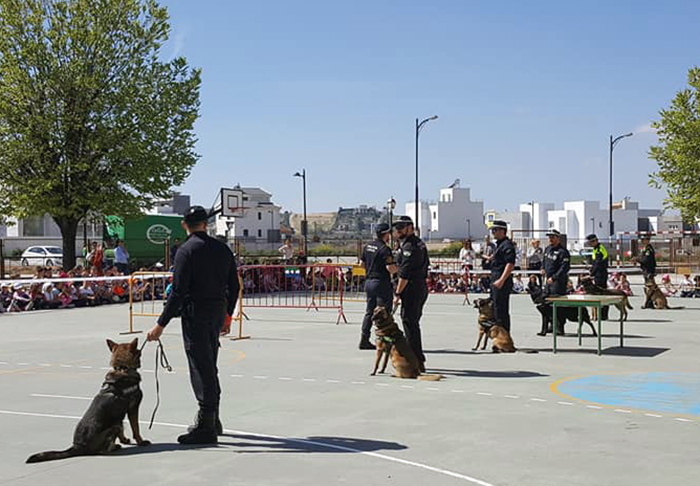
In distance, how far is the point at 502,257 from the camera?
1311 cm

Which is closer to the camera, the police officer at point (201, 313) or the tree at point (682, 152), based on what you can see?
the police officer at point (201, 313)

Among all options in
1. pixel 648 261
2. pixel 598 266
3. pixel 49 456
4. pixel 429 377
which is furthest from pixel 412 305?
pixel 648 261

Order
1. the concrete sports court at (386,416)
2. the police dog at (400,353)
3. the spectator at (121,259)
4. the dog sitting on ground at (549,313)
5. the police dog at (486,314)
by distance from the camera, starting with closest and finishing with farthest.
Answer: the concrete sports court at (386,416)
the police dog at (400,353)
the police dog at (486,314)
the dog sitting on ground at (549,313)
the spectator at (121,259)

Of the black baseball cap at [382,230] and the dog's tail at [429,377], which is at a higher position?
the black baseball cap at [382,230]

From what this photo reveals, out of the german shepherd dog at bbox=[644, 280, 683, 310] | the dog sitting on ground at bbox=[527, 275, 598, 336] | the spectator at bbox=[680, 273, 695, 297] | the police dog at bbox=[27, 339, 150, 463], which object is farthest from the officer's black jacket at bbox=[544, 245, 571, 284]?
the spectator at bbox=[680, 273, 695, 297]

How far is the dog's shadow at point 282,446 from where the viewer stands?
6.92 m

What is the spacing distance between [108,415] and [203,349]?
0.95 metres

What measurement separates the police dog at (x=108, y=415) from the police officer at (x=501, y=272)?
24.3 feet

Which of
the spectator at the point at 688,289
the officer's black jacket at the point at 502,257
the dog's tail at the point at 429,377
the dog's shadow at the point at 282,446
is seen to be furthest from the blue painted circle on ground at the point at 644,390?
the spectator at the point at 688,289

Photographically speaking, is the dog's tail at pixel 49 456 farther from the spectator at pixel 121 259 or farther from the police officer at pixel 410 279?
the spectator at pixel 121 259

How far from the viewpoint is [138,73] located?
32.6 metres

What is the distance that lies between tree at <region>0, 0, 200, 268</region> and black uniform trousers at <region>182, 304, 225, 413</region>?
24825mm

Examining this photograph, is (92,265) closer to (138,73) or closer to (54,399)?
(138,73)

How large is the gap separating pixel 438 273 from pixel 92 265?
40.8 ft
